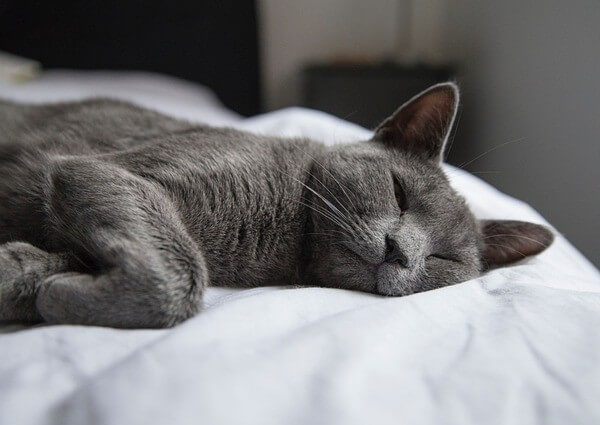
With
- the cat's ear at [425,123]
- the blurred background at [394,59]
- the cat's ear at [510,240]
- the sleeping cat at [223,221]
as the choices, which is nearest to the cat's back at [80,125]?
the sleeping cat at [223,221]

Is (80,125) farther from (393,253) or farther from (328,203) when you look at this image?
(393,253)

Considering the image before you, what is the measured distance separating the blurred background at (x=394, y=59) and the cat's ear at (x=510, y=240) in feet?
1.99

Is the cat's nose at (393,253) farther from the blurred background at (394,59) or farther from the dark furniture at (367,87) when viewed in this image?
the dark furniture at (367,87)

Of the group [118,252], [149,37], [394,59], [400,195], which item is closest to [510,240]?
[400,195]

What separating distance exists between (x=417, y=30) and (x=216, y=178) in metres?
2.81

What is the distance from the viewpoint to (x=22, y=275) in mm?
820

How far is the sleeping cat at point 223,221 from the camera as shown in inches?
31.2

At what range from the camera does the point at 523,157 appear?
2084 millimetres

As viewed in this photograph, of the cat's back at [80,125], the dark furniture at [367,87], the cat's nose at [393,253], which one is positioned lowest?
the dark furniture at [367,87]

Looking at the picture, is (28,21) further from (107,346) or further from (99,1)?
(107,346)

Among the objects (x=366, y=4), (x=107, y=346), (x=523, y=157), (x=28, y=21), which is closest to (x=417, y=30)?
(x=366, y=4)

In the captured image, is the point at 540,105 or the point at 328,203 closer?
the point at 328,203

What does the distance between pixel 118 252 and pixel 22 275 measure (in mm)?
170

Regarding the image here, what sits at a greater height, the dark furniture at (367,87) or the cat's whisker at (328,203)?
the cat's whisker at (328,203)
